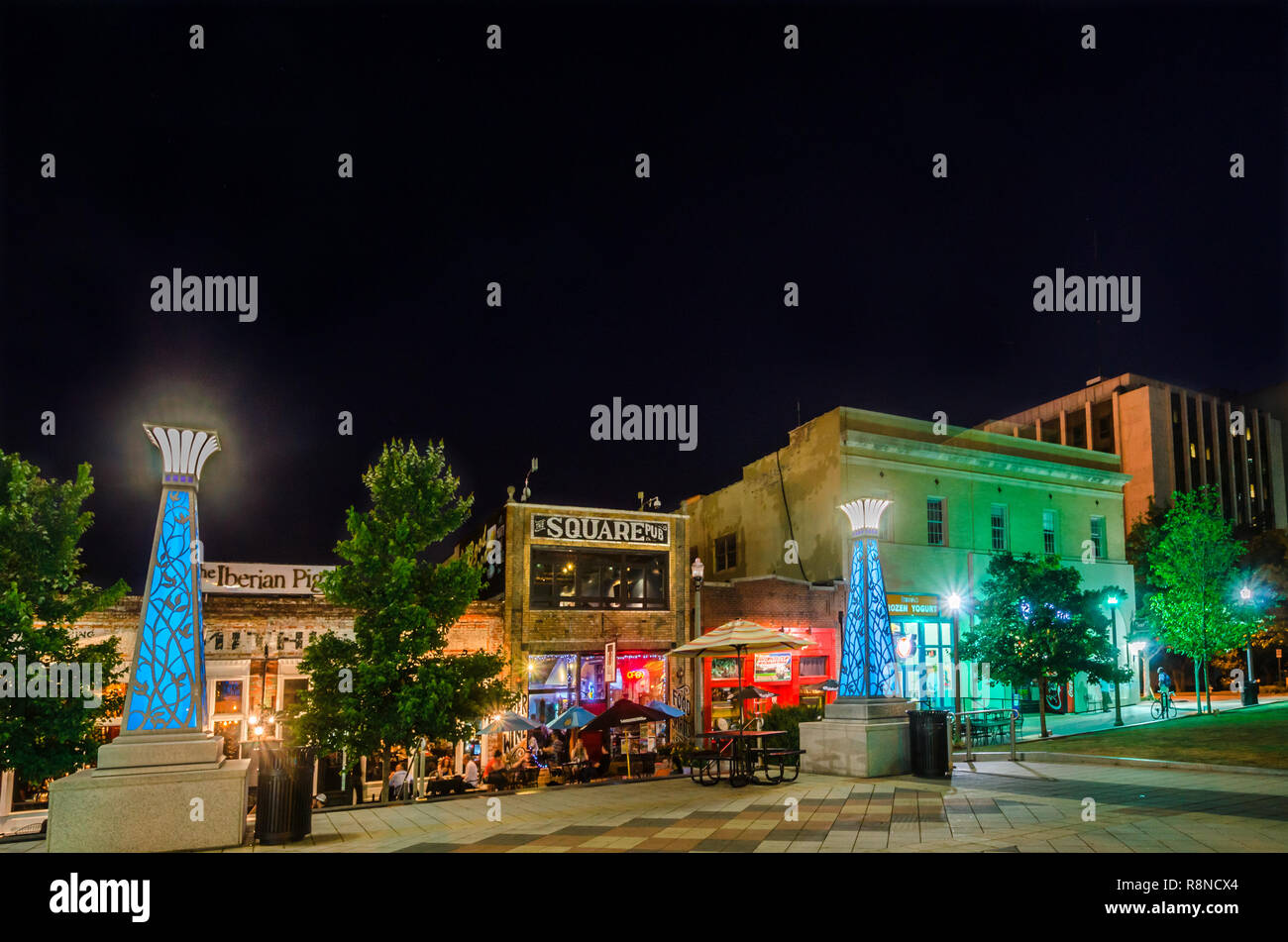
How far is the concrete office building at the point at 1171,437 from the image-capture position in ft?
203

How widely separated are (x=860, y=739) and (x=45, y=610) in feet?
44.2

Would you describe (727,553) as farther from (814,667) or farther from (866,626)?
(866,626)

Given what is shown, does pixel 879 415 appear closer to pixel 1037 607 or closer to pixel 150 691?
pixel 1037 607

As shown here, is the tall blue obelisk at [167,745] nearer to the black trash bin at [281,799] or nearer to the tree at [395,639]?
the black trash bin at [281,799]

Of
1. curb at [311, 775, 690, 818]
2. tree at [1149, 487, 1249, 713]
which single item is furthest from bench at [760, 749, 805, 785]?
tree at [1149, 487, 1249, 713]

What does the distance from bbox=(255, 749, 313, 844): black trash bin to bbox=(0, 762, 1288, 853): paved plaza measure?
287 mm

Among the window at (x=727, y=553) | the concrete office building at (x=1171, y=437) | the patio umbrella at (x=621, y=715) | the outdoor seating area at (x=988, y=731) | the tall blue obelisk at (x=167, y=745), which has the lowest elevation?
the outdoor seating area at (x=988, y=731)

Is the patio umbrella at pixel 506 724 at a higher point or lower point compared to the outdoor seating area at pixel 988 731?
higher

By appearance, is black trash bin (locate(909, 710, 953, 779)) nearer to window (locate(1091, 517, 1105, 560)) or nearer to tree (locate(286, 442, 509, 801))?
tree (locate(286, 442, 509, 801))

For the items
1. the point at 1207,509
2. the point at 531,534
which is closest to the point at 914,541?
the point at 1207,509

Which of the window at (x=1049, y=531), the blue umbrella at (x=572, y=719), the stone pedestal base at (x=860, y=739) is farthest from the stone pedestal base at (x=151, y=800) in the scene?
the window at (x=1049, y=531)

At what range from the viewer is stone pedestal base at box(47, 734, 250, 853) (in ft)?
32.4

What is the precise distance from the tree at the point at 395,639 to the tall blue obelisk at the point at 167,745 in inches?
180
